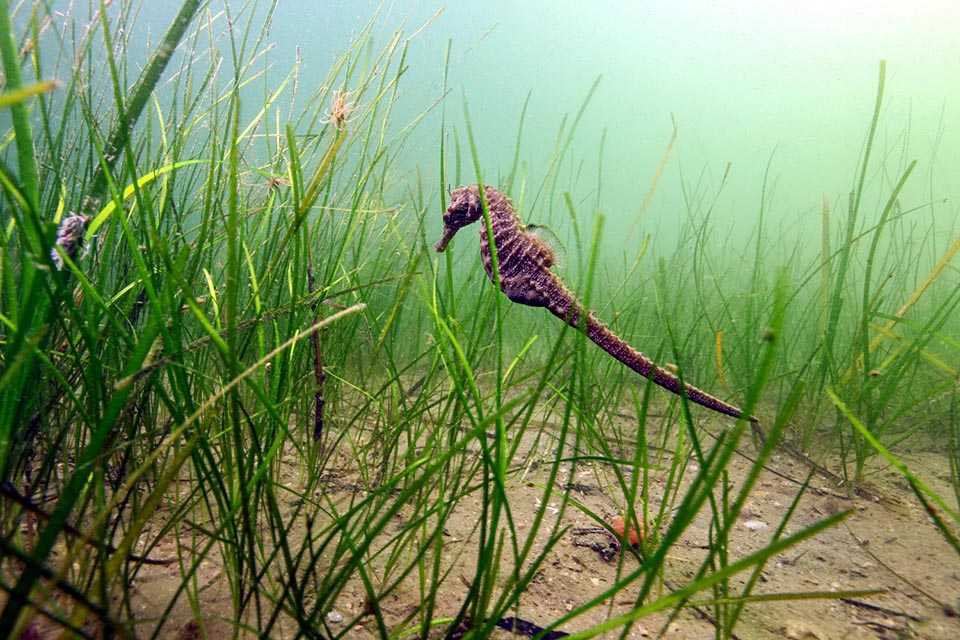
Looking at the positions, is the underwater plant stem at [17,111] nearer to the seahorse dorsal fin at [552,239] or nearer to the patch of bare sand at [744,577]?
the patch of bare sand at [744,577]

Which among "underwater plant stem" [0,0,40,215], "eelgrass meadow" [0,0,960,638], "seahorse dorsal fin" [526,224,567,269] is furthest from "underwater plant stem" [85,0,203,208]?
"seahorse dorsal fin" [526,224,567,269]

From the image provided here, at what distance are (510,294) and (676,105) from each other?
215 feet

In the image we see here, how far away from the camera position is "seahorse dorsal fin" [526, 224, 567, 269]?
2.29 m

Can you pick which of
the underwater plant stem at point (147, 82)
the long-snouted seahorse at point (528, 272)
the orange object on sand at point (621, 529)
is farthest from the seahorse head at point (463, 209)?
the orange object on sand at point (621, 529)

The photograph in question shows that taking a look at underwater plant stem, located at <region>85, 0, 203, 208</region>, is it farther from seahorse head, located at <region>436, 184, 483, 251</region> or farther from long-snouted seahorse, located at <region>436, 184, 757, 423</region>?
seahorse head, located at <region>436, 184, 483, 251</region>

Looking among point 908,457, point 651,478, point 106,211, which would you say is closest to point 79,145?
point 106,211

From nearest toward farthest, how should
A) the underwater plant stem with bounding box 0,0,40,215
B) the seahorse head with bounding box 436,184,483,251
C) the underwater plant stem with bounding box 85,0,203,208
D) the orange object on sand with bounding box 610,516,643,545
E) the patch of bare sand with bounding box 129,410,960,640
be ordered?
the underwater plant stem with bounding box 0,0,40,215 → the underwater plant stem with bounding box 85,0,203,208 → the patch of bare sand with bounding box 129,410,960,640 → the orange object on sand with bounding box 610,516,643,545 → the seahorse head with bounding box 436,184,483,251

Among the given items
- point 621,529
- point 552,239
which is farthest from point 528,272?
point 621,529

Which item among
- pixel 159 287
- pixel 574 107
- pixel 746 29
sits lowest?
pixel 159 287

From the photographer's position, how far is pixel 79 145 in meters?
2.15

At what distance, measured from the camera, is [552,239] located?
7.72ft

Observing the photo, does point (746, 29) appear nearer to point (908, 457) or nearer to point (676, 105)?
point (676, 105)

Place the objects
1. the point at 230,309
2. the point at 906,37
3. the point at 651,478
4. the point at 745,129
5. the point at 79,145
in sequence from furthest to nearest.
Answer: the point at 745,129 → the point at 906,37 → the point at 651,478 → the point at 79,145 → the point at 230,309

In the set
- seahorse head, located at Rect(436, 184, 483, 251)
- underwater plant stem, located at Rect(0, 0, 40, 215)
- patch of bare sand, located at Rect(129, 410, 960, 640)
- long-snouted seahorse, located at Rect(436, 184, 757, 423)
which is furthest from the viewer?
seahorse head, located at Rect(436, 184, 483, 251)
